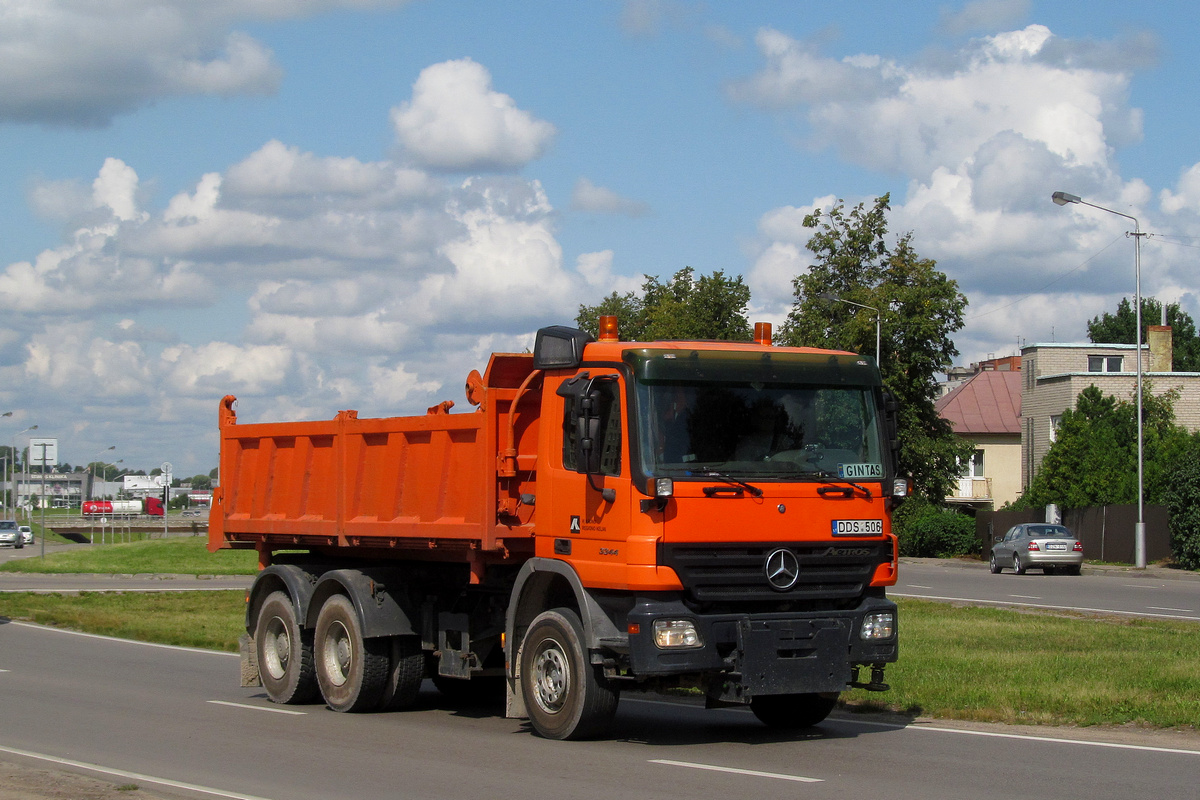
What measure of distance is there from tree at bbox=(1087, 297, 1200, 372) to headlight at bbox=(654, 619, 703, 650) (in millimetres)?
96420

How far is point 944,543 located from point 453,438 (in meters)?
45.0

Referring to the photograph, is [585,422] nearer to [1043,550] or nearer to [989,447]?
[1043,550]

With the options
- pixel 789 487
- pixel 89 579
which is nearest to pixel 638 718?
pixel 789 487

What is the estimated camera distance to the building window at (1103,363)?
70.6 m

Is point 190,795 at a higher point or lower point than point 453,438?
lower

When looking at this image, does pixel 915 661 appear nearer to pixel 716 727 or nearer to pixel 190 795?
pixel 716 727

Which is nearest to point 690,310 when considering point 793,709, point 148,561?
point 148,561

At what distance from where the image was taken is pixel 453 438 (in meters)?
11.7

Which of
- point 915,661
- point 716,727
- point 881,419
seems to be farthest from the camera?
point 915,661

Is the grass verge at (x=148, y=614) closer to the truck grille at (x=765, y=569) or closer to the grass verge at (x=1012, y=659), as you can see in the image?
the grass verge at (x=1012, y=659)

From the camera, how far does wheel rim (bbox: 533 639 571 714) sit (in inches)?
409

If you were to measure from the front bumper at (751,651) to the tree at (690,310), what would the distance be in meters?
57.8

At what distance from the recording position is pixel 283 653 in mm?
13883

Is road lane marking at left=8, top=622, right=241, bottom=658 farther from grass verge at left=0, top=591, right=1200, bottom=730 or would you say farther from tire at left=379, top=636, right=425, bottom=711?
tire at left=379, top=636, right=425, bottom=711
